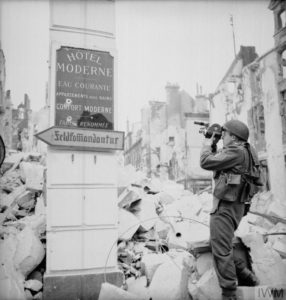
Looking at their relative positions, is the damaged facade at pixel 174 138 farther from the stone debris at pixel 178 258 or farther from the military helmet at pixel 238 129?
the military helmet at pixel 238 129

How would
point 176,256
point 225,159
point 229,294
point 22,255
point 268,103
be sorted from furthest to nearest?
point 268,103
point 176,256
point 22,255
point 225,159
point 229,294

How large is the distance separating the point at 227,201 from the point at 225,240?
1.35ft

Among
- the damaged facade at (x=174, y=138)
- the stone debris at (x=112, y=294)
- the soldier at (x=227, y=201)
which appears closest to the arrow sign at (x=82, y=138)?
the soldier at (x=227, y=201)

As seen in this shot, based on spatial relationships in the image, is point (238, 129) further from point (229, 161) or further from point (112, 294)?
point (112, 294)

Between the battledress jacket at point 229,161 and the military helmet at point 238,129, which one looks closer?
the battledress jacket at point 229,161

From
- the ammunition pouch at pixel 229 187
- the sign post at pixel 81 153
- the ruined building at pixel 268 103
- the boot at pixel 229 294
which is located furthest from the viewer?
the ruined building at pixel 268 103

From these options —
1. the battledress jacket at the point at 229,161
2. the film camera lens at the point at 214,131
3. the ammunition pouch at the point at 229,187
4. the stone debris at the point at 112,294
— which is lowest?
the stone debris at the point at 112,294

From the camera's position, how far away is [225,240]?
10.8 feet

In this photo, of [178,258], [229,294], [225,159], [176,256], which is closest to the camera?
[229,294]

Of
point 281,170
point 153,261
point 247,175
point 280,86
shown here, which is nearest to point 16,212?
point 153,261

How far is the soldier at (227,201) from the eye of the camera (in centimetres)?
321

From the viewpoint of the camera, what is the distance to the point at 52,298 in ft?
12.7

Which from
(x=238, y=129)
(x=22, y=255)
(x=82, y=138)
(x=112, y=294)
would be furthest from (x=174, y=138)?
(x=112, y=294)

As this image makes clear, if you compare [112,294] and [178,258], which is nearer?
[112,294]
